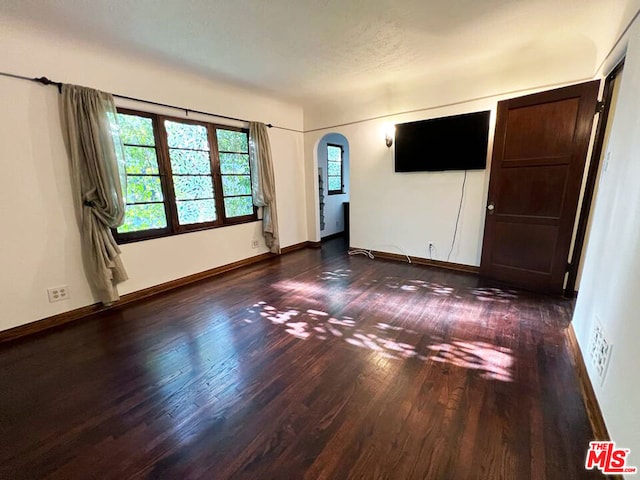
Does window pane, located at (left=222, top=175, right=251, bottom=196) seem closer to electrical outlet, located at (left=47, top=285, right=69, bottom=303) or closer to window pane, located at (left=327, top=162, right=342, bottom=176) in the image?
electrical outlet, located at (left=47, top=285, right=69, bottom=303)

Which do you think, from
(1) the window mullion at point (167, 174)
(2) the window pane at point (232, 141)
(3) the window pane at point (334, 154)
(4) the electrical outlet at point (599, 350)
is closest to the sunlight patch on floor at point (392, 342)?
(4) the electrical outlet at point (599, 350)

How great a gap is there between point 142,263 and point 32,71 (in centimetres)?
200

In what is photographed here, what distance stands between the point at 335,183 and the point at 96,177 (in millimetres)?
4526

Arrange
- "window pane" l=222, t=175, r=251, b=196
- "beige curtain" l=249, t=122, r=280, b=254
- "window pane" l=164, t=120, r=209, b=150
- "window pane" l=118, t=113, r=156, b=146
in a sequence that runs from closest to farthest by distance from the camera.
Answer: "window pane" l=118, t=113, r=156, b=146 → "window pane" l=164, t=120, r=209, b=150 → "window pane" l=222, t=175, r=251, b=196 → "beige curtain" l=249, t=122, r=280, b=254

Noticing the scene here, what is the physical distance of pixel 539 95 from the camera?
2.77 metres

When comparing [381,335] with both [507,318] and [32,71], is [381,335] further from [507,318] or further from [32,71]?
[32,71]

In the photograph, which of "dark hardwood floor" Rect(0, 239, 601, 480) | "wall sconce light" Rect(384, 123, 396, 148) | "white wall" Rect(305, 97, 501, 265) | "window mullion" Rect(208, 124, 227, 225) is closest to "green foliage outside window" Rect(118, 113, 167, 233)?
"window mullion" Rect(208, 124, 227, 225)

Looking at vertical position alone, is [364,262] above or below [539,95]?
below

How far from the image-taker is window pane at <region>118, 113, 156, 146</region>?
292 cm

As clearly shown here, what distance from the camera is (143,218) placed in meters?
3.17

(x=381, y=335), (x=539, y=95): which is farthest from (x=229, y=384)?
(x=539, y=95)

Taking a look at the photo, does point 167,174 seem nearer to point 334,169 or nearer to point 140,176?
point 140,176

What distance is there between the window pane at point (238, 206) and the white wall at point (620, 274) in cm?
407

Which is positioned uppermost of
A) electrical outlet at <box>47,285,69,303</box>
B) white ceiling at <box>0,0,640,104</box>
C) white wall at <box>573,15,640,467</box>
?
white ceiling at <box>0,0,640,104</box>
